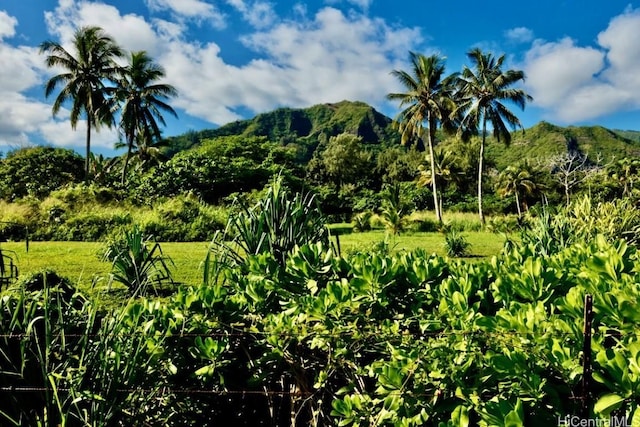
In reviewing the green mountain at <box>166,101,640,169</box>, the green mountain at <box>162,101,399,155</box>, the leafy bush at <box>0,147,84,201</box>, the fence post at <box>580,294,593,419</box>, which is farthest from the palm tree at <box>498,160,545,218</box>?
the green mountain at <box>162,101,399,155</box>

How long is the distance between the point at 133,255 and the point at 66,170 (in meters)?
29.0

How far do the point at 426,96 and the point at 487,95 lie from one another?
3569mm

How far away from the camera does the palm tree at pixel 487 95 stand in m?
25.7

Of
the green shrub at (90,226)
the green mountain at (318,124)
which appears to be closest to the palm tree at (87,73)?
the green shrub at (90,226)

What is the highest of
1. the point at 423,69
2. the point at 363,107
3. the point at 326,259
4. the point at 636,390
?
the point at 363,107

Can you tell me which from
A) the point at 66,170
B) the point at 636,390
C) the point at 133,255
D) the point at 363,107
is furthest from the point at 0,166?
the point at 363,107

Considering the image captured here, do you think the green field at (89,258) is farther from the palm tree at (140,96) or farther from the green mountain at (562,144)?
the green mountain at (562,144)

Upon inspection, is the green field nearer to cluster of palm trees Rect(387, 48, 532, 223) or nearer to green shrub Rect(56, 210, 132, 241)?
green shrub Rect(56, 210, 132, 241)

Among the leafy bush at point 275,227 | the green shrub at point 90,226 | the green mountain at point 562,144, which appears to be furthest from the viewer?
the green mountain at point 562,144

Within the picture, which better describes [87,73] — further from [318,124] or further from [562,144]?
[318,124]

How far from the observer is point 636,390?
4.03 feet

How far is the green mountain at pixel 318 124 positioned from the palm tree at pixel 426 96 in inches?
2745

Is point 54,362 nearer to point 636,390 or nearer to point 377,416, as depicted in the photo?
point 377,416

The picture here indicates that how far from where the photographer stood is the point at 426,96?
25.7 metres
